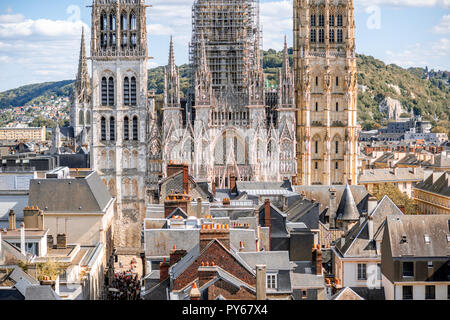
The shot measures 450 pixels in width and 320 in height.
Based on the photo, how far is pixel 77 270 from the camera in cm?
3544

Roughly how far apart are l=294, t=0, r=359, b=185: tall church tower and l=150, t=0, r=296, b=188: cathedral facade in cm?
504

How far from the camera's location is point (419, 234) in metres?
36.8

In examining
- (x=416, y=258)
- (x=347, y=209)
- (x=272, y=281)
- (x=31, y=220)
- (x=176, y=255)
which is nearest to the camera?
(x=176, y=255)

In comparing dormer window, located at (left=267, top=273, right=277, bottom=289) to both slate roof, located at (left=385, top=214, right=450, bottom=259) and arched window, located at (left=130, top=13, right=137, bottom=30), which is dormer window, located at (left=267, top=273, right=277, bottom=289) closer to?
slate roof, located at (left=385, top=214, right=450, bottom=259)

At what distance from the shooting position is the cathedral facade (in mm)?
81062

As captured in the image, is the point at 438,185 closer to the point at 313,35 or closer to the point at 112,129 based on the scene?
the point at 313,35

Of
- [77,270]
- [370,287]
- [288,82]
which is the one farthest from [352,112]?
[77,270]

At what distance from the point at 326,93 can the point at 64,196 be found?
4598 centimetres

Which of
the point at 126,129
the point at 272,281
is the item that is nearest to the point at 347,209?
the point at 272,281

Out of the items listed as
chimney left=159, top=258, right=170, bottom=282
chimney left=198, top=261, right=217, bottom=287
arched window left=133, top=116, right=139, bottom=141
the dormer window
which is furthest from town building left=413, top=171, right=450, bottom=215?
chimney left=198, top=261, right=217, bottom=287

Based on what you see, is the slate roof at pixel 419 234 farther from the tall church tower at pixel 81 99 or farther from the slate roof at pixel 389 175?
the tall church tower at pixel 81 99

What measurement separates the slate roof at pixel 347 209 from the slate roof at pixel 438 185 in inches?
954

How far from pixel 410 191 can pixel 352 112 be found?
1839 centimetres

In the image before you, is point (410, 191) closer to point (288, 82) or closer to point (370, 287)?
point (288, 82)
